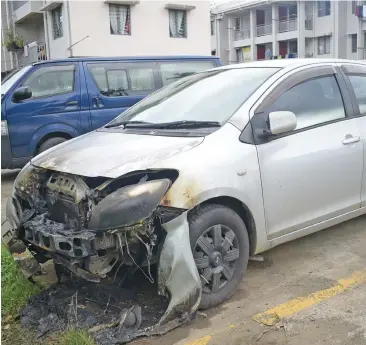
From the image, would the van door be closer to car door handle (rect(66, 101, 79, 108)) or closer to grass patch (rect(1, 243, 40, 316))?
car door handle (rect(66, 101, 79, 108))

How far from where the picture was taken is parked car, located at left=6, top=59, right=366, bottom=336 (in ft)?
9.60

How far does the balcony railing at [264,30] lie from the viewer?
41.2 meters

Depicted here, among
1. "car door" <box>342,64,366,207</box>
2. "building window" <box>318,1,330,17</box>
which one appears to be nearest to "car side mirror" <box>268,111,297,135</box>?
"car door" <box>342,64,366,207</box>

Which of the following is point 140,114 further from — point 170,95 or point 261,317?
point 261,317

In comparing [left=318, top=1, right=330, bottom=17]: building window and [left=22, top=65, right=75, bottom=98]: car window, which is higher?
[left=318, top=1, right=330, bottom=17]: building window

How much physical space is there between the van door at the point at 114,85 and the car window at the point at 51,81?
30cm

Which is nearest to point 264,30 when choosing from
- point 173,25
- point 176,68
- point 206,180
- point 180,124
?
point 173,25

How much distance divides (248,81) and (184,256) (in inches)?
64.2

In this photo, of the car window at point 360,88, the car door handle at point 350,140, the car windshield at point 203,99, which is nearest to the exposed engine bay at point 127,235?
the car windshield at point 203,99

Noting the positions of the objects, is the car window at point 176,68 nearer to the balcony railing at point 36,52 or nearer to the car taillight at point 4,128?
the car taillight at point 4,128

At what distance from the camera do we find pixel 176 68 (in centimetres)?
899

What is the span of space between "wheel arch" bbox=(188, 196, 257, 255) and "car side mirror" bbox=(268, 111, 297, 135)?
58 centimetres

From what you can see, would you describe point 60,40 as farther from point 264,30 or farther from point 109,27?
point 264,30

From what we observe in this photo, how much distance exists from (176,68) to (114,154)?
6.05 m
